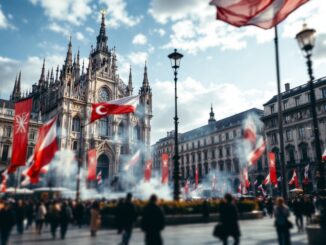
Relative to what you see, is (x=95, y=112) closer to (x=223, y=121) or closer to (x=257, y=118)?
(x=257, y=118)

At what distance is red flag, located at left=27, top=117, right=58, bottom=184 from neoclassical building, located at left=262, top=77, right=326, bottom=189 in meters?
43.3

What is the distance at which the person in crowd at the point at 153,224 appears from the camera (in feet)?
23.3

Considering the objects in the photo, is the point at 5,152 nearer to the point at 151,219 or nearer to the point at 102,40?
the point at 102,40

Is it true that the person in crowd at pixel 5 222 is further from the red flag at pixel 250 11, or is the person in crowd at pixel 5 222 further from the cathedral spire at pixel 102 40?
the cathedral spire at pixel 102 40

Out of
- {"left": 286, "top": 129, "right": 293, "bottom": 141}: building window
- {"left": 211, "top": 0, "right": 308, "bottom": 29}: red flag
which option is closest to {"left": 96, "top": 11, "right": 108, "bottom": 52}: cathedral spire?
{"left": 286, "top": 129, "right": 293, "bottom": 141}: building window

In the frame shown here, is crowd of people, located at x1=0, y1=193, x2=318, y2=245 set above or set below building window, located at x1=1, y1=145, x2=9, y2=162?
below

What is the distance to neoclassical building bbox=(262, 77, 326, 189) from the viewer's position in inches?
1934

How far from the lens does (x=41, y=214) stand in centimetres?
1509

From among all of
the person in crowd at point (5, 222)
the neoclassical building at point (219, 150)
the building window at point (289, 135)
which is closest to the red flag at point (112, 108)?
the person in crowd at point (5, 222)

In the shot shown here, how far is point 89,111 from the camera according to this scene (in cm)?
5588

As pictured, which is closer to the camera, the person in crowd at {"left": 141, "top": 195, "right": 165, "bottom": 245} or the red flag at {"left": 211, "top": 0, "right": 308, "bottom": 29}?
the person in crowd at {"left": 141, "top": 195, "right": 165, "bottom": 245}

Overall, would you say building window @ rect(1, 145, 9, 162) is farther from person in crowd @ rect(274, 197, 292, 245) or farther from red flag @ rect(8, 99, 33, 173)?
Result: person in crowd @ rect(274, 197, 292, 245)

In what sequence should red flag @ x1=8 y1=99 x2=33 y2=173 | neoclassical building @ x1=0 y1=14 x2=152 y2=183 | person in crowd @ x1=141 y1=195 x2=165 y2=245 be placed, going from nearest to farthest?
1. person in crowd @ x1=141 y1=195 x2=165 y2=245
2. red flag @ x1=8 y1=99 x2=33 y2=173
3. neoclassical building @ x1=0 y1=14 x2=152 y2=183

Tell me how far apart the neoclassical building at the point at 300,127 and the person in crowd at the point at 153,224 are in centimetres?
4748
